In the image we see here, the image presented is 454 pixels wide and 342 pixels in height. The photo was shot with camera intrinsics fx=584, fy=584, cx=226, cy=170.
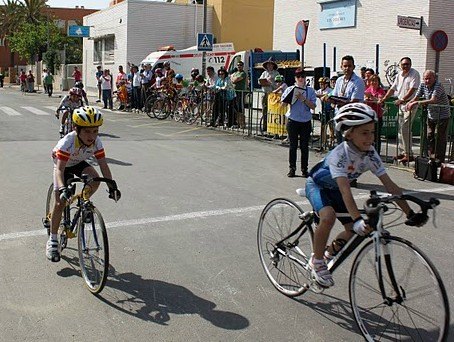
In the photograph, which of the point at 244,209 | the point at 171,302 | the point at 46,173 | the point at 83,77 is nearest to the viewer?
the point at 171,302

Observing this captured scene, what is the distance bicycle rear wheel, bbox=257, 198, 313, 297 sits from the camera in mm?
4695

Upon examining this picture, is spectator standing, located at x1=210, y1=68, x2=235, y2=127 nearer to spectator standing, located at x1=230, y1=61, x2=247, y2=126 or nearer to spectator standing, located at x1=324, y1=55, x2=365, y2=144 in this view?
spectator standing, located at x1=230, y1=61, x2=247, y2=126

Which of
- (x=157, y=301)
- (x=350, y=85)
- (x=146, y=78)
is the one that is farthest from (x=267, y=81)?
(x=157, y=301)

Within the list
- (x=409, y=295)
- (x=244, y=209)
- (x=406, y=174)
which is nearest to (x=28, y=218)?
(x=244, y=209)

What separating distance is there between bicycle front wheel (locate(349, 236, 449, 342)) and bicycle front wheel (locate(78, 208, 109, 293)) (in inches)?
77.6

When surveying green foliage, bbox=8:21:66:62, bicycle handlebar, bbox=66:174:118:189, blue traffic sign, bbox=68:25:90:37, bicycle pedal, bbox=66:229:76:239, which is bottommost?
bicycle pedal, bbox=66:229:76:239

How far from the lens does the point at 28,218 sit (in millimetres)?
7184

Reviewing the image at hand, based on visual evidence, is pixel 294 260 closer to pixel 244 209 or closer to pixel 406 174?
pixel 244 209

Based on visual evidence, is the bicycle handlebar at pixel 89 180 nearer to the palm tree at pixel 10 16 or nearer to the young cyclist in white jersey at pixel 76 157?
the young cyclist in white jersey at pixel 76 157

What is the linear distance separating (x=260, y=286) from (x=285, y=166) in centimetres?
653

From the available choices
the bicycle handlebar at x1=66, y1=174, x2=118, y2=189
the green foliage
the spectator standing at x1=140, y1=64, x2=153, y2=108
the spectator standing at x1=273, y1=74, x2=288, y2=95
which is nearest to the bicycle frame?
the bicycle handlebar at x1=66, y1=174, x2=118, y2=189

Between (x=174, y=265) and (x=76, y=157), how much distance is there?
137 cm

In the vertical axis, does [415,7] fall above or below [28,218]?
above

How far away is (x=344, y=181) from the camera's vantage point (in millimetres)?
4008
